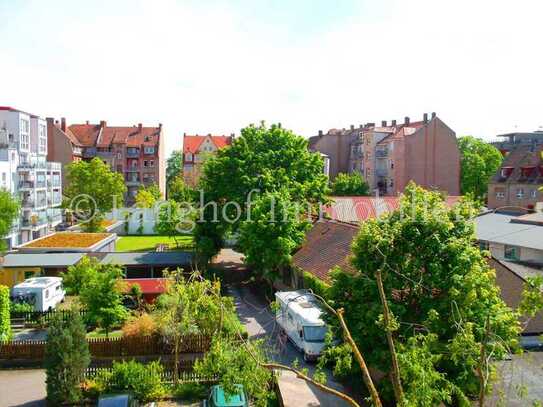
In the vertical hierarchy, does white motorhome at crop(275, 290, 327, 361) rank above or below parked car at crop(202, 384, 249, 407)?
above

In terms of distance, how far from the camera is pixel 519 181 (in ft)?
200

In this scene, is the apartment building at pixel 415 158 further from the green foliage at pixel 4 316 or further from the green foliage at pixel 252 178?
the green foliage at pixel 4 316

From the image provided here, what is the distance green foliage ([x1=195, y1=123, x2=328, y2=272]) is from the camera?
37031 millimetres

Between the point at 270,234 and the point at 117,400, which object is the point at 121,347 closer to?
the point at 117,400

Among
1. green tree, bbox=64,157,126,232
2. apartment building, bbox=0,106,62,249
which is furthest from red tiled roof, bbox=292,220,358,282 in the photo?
green tree, bbox=64,157,126,232

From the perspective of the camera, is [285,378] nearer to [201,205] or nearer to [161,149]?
[201,205]

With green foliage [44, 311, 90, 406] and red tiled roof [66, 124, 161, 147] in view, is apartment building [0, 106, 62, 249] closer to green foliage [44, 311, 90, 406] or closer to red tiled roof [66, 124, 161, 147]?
→ red tiled roof [66, 124, 161, 147]

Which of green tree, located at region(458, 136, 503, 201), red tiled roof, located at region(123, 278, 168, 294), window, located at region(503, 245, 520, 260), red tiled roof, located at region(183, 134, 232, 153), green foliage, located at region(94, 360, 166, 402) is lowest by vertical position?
green foliage, located at region(94, 360, 166, 402)

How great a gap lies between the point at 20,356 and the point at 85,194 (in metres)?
37.8

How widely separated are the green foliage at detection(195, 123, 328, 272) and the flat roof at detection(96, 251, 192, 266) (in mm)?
1567

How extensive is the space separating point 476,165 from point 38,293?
62038mm

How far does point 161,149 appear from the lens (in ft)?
287

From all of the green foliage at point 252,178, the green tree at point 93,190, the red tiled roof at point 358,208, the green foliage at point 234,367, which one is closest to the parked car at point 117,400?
the green foliage at point 234,367

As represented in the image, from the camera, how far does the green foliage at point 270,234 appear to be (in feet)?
104
